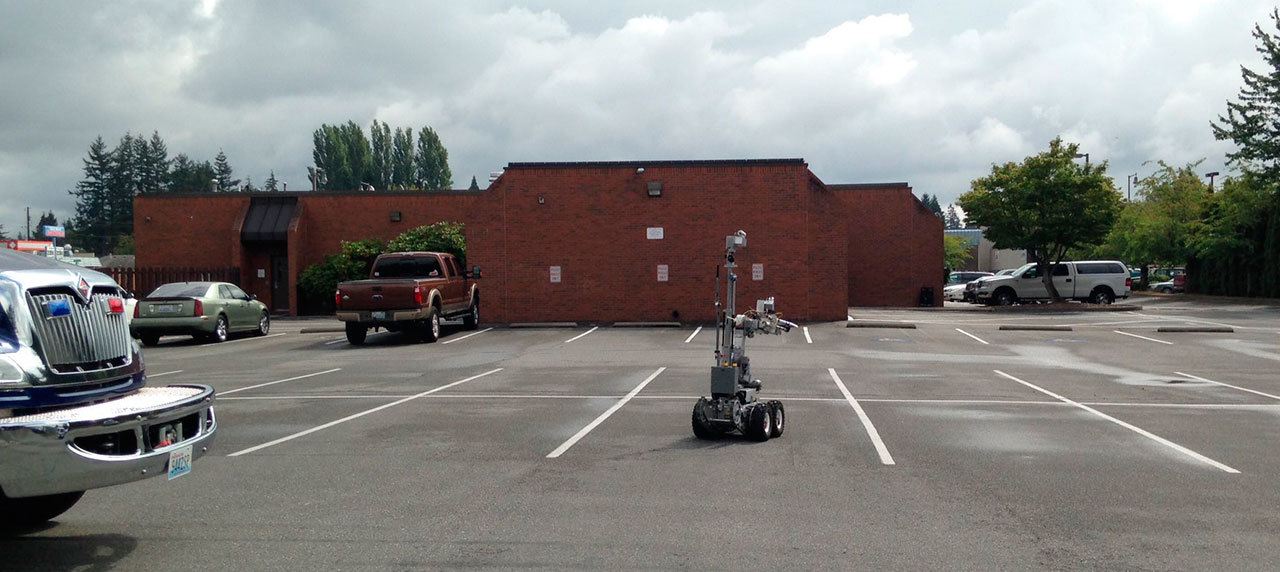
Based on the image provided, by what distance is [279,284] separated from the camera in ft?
131

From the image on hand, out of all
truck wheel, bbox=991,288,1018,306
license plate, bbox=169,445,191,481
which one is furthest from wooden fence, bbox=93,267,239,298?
license plate, bbox=169,445,191,481

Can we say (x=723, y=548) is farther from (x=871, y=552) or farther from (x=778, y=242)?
(x=778, y=242)

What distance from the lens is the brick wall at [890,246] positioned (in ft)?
135

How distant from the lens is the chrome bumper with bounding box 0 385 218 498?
491cm

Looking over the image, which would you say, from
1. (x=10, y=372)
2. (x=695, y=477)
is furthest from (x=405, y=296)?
(x=10, y=372)

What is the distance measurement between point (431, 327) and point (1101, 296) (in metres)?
27.1

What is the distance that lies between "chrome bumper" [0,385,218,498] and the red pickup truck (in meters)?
16.7

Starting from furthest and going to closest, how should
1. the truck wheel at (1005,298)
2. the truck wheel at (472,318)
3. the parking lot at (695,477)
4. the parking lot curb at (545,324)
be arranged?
the truck wheel at (1005,298) < the parking lot curb at (545,324) < the truck wheel at (472,318) < the parking lot at (695,477)

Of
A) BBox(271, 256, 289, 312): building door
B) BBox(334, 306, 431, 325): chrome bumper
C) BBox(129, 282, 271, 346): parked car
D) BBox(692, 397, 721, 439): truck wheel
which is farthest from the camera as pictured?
BBox(271, 256, 289, 312): building door

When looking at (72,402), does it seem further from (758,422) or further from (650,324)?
(650,324)

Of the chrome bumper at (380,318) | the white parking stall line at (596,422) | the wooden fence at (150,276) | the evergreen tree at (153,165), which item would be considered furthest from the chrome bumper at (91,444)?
the evergreen tree at (153,165)

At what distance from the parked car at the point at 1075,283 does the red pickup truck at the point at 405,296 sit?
76.1ft

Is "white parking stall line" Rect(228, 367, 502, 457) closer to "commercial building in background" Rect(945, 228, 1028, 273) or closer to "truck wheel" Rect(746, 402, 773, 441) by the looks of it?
"truck wheel" Rect(746, 402, 773, 441)

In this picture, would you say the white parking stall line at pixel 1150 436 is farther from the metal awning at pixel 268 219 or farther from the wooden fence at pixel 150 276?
the wooden fence at pixel 150 276
